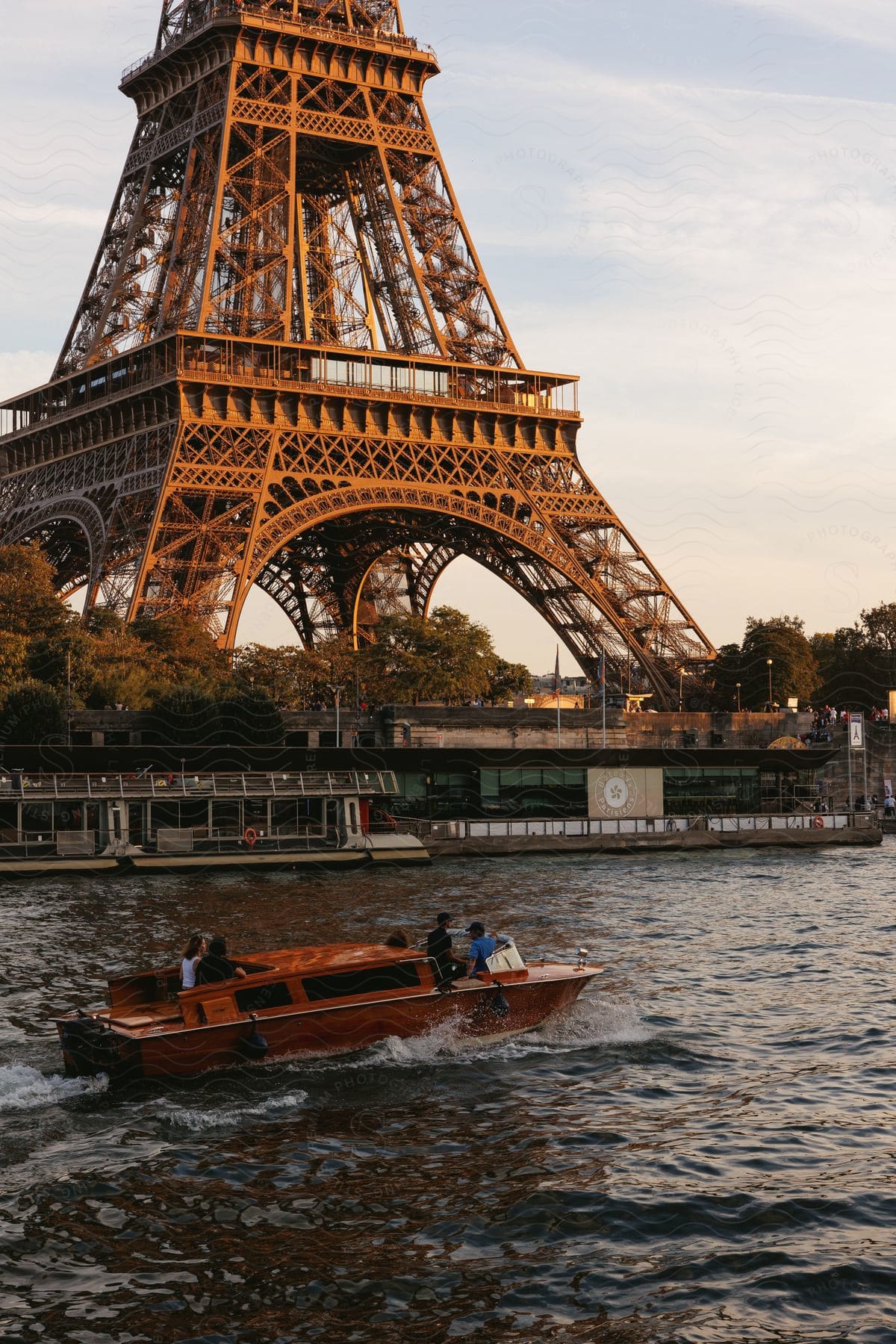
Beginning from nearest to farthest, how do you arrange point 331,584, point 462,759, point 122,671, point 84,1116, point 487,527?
point 84,1116 → point 462,759 → point 122,671 → point 487,527 → point 331,584

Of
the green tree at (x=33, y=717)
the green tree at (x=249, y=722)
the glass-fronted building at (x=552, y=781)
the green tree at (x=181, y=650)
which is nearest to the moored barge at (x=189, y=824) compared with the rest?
the green tree at (x=249, y=722)

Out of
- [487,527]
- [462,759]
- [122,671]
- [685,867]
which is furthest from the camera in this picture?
[487,527]

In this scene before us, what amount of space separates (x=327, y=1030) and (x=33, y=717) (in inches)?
1611

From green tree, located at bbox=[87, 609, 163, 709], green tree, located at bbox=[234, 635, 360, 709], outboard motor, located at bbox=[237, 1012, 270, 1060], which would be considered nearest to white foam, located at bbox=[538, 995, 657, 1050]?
outboard motor, located at bbox=[237, 1012, 270, 1060]

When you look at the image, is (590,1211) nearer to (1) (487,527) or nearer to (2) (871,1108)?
(2) (871,1108)

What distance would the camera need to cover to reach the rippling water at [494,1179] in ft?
47.9

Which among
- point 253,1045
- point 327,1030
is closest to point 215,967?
point 253,1045

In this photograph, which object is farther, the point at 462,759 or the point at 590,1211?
the point at 462,759

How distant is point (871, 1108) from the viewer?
69.8ft

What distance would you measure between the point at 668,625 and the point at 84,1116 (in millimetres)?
61897

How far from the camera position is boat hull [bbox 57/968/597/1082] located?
2212 cm

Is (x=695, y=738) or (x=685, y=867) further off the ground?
(x=695, y=738)

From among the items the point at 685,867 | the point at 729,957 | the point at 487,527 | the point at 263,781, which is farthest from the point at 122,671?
the point at 729,957

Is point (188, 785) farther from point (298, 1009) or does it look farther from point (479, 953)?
point (298, 1009)
